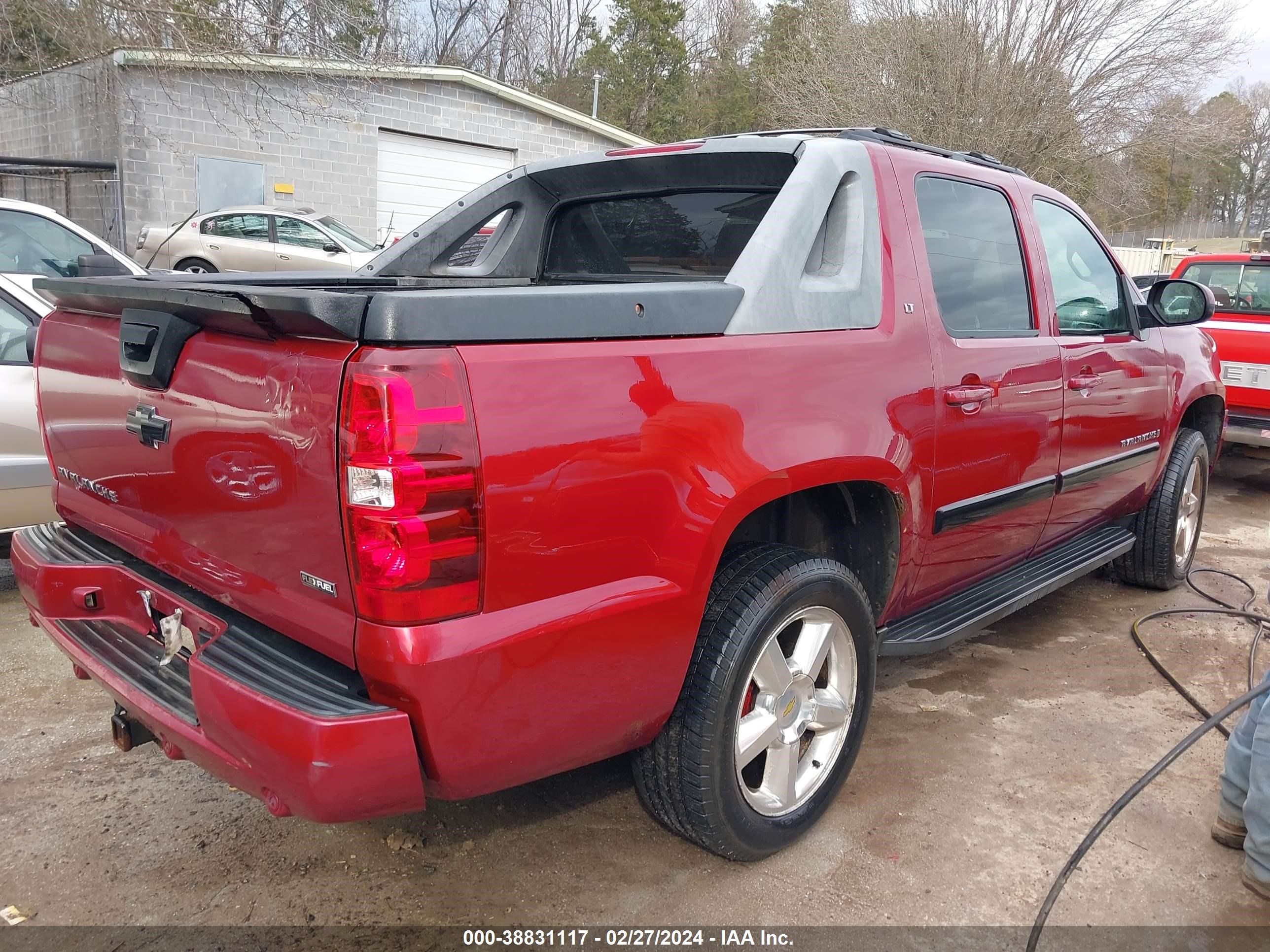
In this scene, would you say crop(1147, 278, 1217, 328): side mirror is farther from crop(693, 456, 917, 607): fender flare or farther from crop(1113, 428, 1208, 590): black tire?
crop(693, 456, 917, 607): fender flare

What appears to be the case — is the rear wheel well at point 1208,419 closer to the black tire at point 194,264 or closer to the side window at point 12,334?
the side window at point 12,334

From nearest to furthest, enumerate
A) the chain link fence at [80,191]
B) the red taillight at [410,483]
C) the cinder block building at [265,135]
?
1. the red taillight at [410,483]
2. the cinder block building at [265,135]
3. the chain link fence at [80,191]

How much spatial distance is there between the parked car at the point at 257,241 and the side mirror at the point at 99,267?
8814mm

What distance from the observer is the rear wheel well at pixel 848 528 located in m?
2.91

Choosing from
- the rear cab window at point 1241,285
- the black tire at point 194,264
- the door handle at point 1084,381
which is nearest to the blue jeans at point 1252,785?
the door handle at point 1084,381

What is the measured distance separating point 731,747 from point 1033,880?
955mm

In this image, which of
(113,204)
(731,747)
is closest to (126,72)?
(113,204)

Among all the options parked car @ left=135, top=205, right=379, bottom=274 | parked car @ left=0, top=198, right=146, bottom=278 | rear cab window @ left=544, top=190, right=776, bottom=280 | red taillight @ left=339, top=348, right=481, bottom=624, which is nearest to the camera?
red taillight @ left=339, top=348, right=481, bottom=624

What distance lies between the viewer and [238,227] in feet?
49.1

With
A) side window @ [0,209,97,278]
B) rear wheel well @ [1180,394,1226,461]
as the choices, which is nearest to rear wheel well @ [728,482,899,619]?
rear wheel well @ [1180,394,1226,461]

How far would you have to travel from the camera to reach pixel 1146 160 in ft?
85.5

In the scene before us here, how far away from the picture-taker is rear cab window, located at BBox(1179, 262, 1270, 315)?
8023 millimetres

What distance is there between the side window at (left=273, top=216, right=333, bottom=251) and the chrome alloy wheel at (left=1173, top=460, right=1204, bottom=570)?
12.6 metres

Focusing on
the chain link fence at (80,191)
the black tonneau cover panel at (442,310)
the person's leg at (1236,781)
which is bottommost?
the person's leg at (1236,781)
